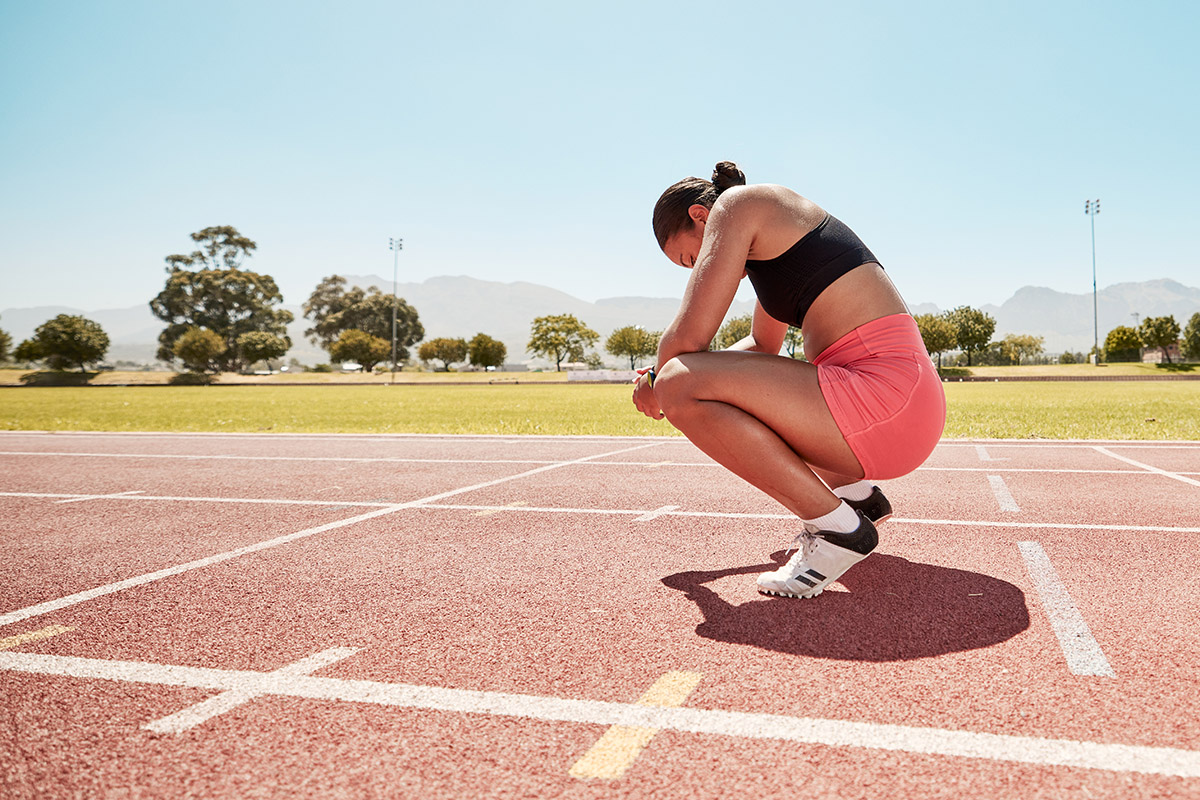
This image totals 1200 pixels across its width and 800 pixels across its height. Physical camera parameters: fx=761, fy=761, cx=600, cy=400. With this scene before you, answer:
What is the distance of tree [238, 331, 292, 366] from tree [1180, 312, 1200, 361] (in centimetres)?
11253

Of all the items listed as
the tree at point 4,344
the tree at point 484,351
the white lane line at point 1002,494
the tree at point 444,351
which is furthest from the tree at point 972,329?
the tree at point 4,344

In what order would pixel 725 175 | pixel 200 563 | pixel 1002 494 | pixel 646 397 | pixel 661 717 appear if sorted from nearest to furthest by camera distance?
pixel 661 717, pixel 725 175, pixel 646 397, pixel 200 563, pixel 1002 494

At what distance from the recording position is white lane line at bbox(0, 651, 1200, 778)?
1.67 meters

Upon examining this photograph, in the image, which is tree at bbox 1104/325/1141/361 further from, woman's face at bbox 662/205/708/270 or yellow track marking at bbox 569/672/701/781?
yellow track marking at bbox 569/672/701/781

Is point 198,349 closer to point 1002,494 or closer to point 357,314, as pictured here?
point 357,314

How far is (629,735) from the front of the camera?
5.91 feet

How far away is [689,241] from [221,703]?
247 centimetres

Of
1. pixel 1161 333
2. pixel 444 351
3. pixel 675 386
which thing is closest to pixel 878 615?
pixel 675 386

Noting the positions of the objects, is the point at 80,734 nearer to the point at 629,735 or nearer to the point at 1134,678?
the point at 629,735

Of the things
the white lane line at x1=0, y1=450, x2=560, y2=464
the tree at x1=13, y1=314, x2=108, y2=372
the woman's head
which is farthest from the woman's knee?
the tree at x1=13, y1=314, x2=108, y2=372

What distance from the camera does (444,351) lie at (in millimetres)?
138750

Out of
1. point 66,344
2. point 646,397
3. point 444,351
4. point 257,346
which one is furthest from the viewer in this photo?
point 444,351

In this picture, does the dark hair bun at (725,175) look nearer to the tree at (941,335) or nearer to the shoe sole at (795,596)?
the shoe sole at (795,596)

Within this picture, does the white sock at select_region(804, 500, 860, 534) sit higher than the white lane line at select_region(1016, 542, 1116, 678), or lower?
higher
